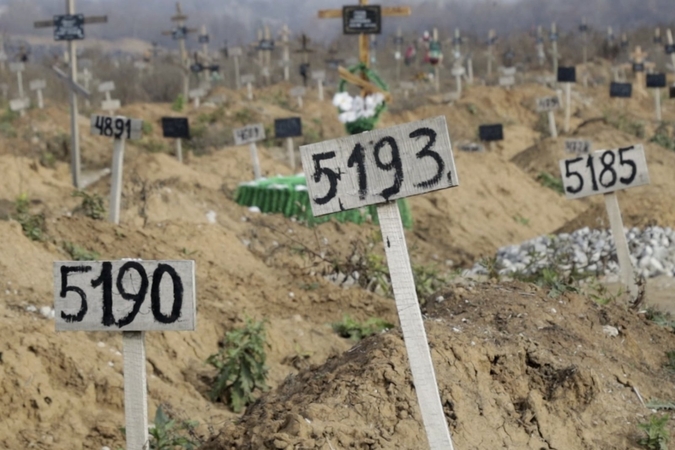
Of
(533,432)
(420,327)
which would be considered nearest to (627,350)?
(533,432)

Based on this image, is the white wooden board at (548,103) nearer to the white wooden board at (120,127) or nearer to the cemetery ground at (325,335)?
the cemetery ground at (325,335)

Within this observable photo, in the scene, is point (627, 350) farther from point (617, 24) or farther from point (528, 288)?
point (617, 24)

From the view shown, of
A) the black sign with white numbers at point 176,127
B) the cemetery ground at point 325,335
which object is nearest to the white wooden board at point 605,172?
the cemetery ground at point 325,335

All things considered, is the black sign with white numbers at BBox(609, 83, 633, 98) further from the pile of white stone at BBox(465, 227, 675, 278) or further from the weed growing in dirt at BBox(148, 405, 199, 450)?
the weed growing in dirt at BBox(148, 405, 199, 450)

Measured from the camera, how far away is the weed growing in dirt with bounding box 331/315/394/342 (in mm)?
8281

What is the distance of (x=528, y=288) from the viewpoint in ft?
21.3

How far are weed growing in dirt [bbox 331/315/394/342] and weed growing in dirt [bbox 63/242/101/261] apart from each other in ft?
6.48

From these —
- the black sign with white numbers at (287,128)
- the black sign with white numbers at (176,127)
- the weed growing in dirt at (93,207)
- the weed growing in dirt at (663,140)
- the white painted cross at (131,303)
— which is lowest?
the weed growing in dirt at (663,140)

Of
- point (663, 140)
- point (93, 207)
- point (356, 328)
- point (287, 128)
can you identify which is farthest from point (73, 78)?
point (663, 140)

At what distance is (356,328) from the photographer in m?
8.38

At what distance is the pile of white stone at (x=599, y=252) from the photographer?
1008 cm

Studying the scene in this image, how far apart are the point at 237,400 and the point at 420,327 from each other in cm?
280

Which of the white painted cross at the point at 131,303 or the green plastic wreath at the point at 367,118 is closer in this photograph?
the white painted cross at the point at 131,303

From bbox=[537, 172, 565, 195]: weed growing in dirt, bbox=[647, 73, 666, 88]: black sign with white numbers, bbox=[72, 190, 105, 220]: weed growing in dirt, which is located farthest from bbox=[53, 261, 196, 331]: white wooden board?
bbox=[647, 73, 666, 88]: black sign with white numbers
